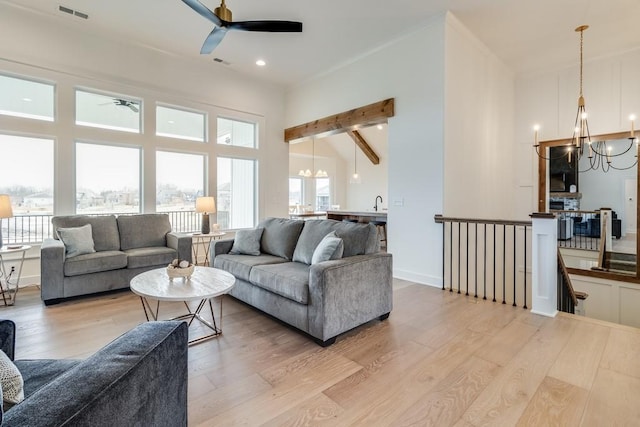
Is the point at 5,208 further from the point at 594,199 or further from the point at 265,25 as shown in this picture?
the point at 594,199

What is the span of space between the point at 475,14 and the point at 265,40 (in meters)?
2.92

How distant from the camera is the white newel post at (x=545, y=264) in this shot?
3.05 m

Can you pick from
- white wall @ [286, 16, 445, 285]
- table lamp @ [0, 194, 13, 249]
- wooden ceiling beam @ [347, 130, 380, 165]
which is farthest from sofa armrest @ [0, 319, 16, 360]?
wooden ceiling beam @ [347, 130, 380, 165]

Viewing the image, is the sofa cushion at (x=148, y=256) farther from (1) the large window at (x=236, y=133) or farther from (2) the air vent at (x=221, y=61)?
(2) the air vent at (x=221, y=61)

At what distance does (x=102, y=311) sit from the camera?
10.7 ft

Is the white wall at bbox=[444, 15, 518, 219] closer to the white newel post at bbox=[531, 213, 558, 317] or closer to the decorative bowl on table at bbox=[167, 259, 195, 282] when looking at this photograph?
the white newel post at bbox=[531, 213, 558, 317]

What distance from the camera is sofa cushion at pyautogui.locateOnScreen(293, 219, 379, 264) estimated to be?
303 cm

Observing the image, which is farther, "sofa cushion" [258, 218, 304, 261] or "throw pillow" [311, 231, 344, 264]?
"sofa cushion" [258, 218, 304, 261]

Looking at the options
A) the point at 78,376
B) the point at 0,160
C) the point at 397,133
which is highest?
the point at 397,133

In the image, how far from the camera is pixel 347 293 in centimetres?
260

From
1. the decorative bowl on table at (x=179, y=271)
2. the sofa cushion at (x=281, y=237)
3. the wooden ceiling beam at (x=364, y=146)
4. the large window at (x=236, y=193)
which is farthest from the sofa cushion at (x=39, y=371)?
the wooden ceiling beam at (x=364, y=146)

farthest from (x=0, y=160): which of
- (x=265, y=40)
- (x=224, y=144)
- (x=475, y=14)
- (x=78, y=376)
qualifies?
(x=475, y=14)

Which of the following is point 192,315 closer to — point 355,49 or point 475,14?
point 355,49

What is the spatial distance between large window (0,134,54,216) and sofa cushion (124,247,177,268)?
4.62ft
